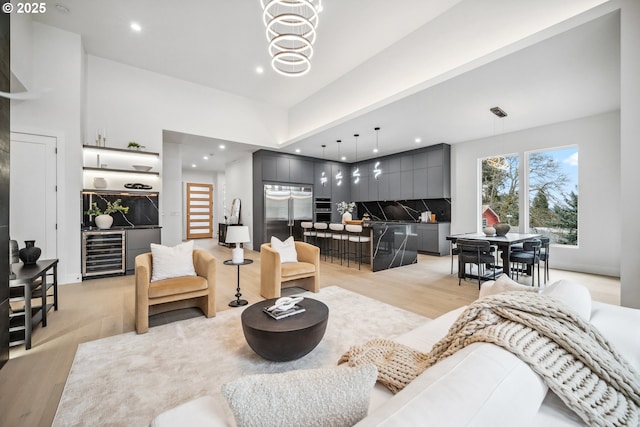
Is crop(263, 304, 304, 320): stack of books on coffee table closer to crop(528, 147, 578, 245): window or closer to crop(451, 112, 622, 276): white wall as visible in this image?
crop(451, 112, 622, 276): white wall

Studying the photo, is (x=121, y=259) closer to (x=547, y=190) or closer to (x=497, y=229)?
(x=497, y=229)

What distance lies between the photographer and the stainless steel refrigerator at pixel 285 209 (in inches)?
302

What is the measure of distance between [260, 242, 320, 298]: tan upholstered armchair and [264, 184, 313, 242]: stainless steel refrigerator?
3.67 m

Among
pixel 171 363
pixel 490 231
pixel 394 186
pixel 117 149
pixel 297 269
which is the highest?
pixel 117 149

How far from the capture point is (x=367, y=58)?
5.19 meters

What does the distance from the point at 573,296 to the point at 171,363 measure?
2713mm

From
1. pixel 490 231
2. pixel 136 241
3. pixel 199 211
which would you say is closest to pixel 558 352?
pixel 490 231

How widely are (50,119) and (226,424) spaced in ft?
19.1

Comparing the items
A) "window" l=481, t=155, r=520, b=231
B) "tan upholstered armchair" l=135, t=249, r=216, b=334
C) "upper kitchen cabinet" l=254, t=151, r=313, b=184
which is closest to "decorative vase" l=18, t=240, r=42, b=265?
"tan upholstered armchair" l=135, t=249, r=216, b=334

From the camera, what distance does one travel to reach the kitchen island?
210 inches

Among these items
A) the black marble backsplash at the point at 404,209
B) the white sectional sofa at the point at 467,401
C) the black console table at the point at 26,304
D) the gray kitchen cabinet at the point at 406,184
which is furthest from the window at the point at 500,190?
the black console table at the point at 26,304

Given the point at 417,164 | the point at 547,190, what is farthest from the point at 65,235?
the point at 547,190

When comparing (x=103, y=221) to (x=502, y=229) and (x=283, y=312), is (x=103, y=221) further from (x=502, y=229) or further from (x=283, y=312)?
(x=502, y=229)

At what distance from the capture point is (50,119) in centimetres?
430
